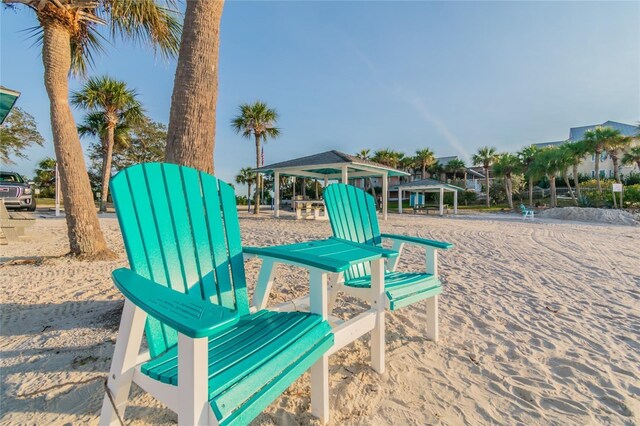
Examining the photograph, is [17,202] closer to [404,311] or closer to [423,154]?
[404,311]

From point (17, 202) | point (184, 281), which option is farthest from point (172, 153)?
point (17, 202)

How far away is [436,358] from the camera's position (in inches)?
73.8

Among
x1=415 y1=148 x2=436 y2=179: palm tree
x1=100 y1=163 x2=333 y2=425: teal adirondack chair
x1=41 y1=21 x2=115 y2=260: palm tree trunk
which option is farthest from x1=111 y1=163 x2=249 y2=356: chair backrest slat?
x1=415 y1=148 x2=436 y2=179: palm tree

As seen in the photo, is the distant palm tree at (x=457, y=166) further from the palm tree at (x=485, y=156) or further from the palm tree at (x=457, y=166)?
the palm tree at (x=485, y=156)

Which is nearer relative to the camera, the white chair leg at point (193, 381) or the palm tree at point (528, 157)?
the white chair leg at point (193, 381)

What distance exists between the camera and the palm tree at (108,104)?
13.3 meters

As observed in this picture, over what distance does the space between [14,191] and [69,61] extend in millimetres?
9954

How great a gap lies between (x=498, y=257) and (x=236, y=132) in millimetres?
15064

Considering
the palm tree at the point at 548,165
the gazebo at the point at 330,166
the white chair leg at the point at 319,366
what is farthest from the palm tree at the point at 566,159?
the white chair leg at the point at 319,366

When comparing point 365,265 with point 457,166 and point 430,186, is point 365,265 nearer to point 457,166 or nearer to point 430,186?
point 430,186

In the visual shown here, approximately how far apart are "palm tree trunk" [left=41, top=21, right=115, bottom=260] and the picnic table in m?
3.79

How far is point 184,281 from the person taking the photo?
1.34 metres

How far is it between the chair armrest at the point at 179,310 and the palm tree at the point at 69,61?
4.09 metres

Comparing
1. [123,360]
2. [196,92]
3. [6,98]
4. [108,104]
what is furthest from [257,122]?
[123,360]
